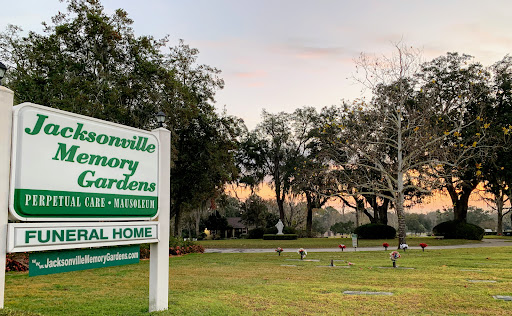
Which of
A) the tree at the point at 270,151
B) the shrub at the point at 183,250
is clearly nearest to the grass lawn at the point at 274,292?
the shrub at the point at 183,250

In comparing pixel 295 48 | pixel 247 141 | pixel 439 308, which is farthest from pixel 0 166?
pixel 247 141

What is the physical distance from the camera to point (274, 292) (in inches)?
311

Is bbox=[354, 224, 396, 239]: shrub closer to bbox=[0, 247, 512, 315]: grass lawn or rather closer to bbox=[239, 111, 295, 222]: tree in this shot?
bbox=[239, 111, 295, 222]: tree

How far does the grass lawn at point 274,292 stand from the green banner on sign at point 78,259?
0.56 m

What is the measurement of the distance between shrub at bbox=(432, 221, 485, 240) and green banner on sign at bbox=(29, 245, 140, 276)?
30.3m

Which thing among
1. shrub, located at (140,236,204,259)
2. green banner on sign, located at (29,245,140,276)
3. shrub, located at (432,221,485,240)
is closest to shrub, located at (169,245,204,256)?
shrub, located at (140,236,204,259)

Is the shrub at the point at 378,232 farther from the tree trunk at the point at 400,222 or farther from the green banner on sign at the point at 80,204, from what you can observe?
the green banner on sign at the point at 80,204

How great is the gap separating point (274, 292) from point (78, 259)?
12.6ft

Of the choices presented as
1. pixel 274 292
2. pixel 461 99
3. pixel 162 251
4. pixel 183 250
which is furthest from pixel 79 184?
pixel 461 99

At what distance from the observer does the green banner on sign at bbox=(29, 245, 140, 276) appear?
16.5ft

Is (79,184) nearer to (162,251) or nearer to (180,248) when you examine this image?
(162,251)

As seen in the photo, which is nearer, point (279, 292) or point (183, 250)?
point (279, 292)

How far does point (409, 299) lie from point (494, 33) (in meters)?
15.2

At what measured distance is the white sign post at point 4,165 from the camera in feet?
15.4
